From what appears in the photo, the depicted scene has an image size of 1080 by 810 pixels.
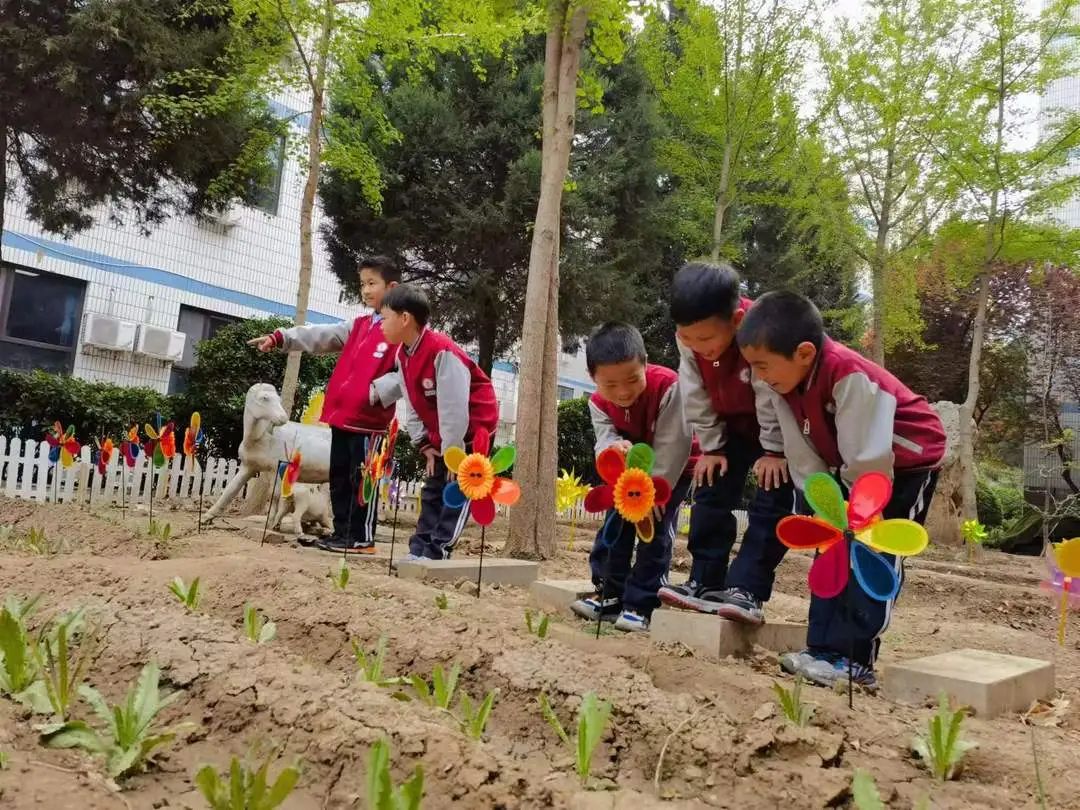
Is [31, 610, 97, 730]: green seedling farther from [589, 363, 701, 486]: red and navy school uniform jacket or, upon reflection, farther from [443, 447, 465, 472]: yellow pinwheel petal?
[589, 363, 701, 486]: red and navy school uniform jacket

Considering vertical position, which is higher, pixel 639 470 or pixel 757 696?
pixel 639 470

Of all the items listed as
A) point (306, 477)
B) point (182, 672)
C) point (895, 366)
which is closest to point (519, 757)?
point (182, 672)

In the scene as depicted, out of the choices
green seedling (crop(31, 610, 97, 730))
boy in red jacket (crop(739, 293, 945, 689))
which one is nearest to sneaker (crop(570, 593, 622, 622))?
boy in red jacket (crop(739, 293, 945, 689))

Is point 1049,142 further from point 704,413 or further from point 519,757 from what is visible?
point 519,757

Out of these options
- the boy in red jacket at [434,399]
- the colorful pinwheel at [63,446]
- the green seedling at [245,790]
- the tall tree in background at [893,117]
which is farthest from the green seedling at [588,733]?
the tall tree in background at [893,117]

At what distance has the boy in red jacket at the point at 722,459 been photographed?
2.70 meters

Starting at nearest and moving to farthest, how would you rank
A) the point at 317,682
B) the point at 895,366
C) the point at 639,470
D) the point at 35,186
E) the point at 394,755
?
the point at 394,755 → the point at 317,682 → the point at 639,470 → the point at 35,186 → the point at 895,366

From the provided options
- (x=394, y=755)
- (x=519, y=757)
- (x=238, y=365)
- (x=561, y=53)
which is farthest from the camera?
(x=238, y=365)

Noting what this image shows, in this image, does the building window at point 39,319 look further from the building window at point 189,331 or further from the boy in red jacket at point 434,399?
the boy in red jacket at point 434,399

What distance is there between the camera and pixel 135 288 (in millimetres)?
14039

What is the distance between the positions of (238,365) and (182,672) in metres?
8.44

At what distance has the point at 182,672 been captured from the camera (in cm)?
204

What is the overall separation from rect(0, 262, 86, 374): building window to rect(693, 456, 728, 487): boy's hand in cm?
1320

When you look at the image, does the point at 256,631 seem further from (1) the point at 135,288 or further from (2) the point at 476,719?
(1) the point at 135,288
